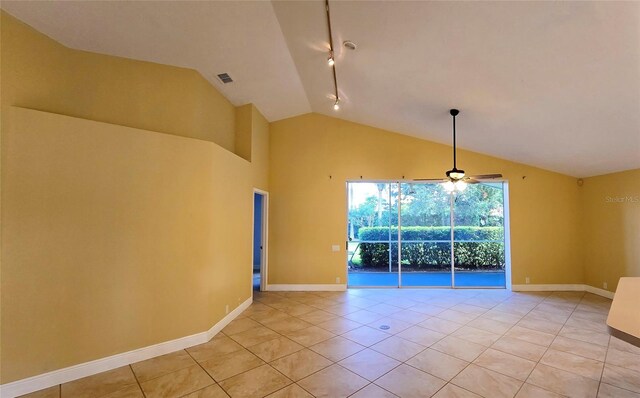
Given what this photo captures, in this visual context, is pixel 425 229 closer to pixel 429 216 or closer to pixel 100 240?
pixel 429 216

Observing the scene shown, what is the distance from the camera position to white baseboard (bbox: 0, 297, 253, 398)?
264 cm

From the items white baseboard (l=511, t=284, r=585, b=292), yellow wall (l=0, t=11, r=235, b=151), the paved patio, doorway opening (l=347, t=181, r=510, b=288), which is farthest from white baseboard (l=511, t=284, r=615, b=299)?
yellow wall (l=0, t=11, r=235, b=151)

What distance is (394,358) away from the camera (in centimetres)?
333

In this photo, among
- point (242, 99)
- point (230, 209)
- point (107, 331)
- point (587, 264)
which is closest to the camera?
point (107, 331)

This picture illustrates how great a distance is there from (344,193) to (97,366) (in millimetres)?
4914

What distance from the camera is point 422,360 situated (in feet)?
10.8

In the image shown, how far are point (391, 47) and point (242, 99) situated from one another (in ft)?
9.65

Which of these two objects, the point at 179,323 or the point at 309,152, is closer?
the point at 179,323

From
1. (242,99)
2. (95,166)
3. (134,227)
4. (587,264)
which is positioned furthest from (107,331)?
(587,264)

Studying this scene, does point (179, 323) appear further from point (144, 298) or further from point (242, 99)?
point (242, 99)

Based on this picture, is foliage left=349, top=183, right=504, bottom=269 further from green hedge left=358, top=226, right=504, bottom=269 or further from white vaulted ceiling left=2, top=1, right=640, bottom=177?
white vaulted ceiling left=2, top=1, right=640, bottom=177

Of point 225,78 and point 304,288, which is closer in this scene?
point 225,78

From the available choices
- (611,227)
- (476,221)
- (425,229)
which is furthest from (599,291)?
(425,229)

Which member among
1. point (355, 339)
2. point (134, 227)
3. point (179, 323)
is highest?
point (134, 227)
